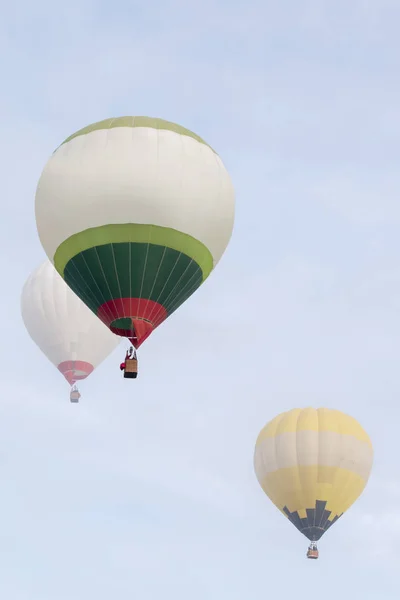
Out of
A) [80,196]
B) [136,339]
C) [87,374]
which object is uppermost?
[87,374]

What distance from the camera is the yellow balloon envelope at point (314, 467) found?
4516 centimetres

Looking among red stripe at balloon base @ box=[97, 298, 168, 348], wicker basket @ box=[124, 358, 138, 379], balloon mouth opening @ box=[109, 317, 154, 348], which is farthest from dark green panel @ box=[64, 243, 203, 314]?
wicker basket @ box=[124, 358, 138, 379]

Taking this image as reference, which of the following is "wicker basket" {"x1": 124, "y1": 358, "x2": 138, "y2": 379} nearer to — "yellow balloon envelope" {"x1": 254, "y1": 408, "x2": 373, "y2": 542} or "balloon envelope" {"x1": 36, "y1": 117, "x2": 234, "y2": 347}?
"balloon envelope" {"x1": 36, "y1": 117, "x2": 234, "y2": 347}

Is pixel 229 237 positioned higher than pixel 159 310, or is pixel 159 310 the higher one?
pixel 229 237

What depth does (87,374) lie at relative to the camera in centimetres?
5000

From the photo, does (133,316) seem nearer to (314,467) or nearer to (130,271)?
(130,271)

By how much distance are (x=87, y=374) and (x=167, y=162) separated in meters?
16.5

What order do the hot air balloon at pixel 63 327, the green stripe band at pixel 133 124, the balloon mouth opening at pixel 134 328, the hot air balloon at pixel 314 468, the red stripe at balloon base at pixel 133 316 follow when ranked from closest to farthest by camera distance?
the red stripe at balloon base at pixel 133 316 → the balloon mouth opening at pixel 134 328 → the green stripe band at pixel 133 124 → the hot air balloon at pixel 314 468 → the hot air balloon at pixel 63 327

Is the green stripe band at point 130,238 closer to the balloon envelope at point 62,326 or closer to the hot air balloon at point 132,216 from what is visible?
the hot air balloon at point 132,216

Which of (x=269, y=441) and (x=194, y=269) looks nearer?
(x=194, y=269)

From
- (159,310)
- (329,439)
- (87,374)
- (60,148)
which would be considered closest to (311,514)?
(329,439)

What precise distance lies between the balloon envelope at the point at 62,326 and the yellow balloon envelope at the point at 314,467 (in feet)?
23.3

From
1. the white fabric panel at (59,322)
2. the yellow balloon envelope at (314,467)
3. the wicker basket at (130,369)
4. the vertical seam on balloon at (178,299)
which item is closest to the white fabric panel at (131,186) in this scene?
the vertical seam on balloon at (178,299)

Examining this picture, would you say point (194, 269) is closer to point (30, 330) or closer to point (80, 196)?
point (80, 196)
